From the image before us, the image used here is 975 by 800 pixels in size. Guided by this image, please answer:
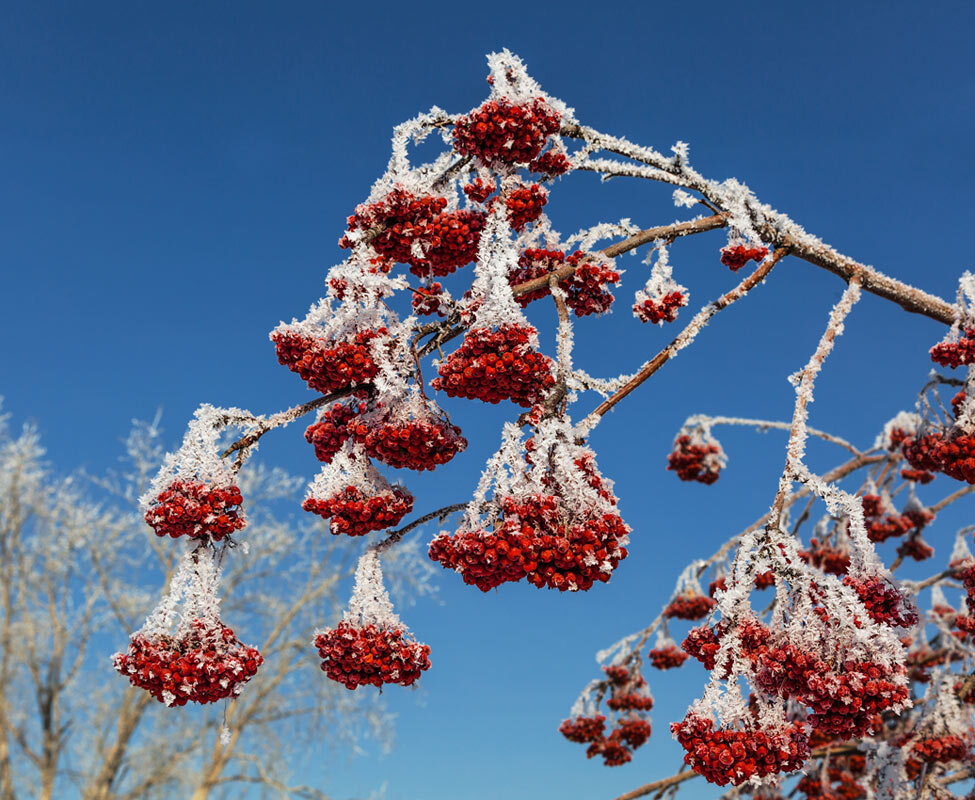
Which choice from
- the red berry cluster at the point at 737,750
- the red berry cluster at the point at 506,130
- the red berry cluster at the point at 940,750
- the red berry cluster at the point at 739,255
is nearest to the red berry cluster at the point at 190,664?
the red berry cluster at the point at 737,750

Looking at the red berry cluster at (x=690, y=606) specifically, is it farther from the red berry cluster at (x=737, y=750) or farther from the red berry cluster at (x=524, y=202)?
the red berry cluster at (x=524, y=202)

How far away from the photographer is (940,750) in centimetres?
477

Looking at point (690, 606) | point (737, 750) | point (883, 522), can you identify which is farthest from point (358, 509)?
point (883, 522)

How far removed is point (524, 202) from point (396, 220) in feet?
1.61

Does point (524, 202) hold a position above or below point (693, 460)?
below

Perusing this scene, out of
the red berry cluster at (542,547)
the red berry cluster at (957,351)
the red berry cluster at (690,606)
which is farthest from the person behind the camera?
the red berry cluster at (690,606)

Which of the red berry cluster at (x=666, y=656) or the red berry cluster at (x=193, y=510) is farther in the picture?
the red berry cluster at (x=666, y=656)

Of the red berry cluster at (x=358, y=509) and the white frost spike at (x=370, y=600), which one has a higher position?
the red berry cluster at (x=358, y=509)

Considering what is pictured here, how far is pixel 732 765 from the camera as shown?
7.84ft

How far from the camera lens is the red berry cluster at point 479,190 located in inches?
128

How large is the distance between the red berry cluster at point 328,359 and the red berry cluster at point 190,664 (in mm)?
910

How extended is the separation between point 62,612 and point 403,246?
58.3 feet

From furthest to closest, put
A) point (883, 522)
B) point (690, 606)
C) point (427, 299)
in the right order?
point (883, 522) → point (690, 606) → point (427, 299)

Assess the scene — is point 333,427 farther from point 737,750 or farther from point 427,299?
point 737,750
